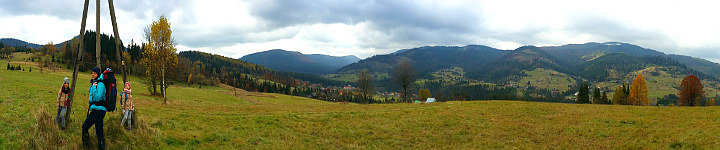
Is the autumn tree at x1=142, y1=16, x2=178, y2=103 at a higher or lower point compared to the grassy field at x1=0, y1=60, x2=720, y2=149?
higher

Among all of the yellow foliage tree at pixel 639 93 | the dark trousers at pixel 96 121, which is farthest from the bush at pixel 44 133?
the yellow foliage tree at pixel 639 93

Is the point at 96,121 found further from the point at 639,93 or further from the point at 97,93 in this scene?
the point at 639,93

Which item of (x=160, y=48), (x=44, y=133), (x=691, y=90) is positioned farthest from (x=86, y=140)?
(x=691, y=90)

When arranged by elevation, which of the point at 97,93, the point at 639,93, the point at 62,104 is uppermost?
the point at 97,93

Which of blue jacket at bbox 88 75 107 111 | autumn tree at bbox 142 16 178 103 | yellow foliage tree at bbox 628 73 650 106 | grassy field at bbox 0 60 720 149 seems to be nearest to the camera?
blue jacket at bbox 88 75 107 111

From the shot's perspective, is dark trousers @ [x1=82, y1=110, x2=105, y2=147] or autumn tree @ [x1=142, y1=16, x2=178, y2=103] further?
autumn tree @ [x1=142, y1=16, x2=178, y2=103]

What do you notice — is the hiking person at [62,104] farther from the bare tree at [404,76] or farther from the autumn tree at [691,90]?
the autumn tree at [691,90]

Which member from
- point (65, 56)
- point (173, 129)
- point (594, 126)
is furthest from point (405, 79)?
point (65, 56)

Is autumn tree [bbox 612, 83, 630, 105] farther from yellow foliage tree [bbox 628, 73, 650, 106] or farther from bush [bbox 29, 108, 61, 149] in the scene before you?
bush [bbox 29, 108, 61, 149]

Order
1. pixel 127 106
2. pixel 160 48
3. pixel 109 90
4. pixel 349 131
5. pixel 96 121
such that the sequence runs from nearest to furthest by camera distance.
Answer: pixel 96 121, pixel 109 90, pixel 127 106, pixel 349 131, pixel 160 48

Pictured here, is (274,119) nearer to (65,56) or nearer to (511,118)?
(511,118)

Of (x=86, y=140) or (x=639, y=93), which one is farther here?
(x=639, y=93)

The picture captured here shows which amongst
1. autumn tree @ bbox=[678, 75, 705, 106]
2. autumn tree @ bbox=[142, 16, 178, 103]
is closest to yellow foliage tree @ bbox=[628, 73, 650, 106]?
autumn tree @ bbox=[678, 75, 705, 106]

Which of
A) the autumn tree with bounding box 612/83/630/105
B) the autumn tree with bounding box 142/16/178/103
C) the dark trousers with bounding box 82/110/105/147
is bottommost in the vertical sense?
the autumn tree with bounding box 612/83/630/105
